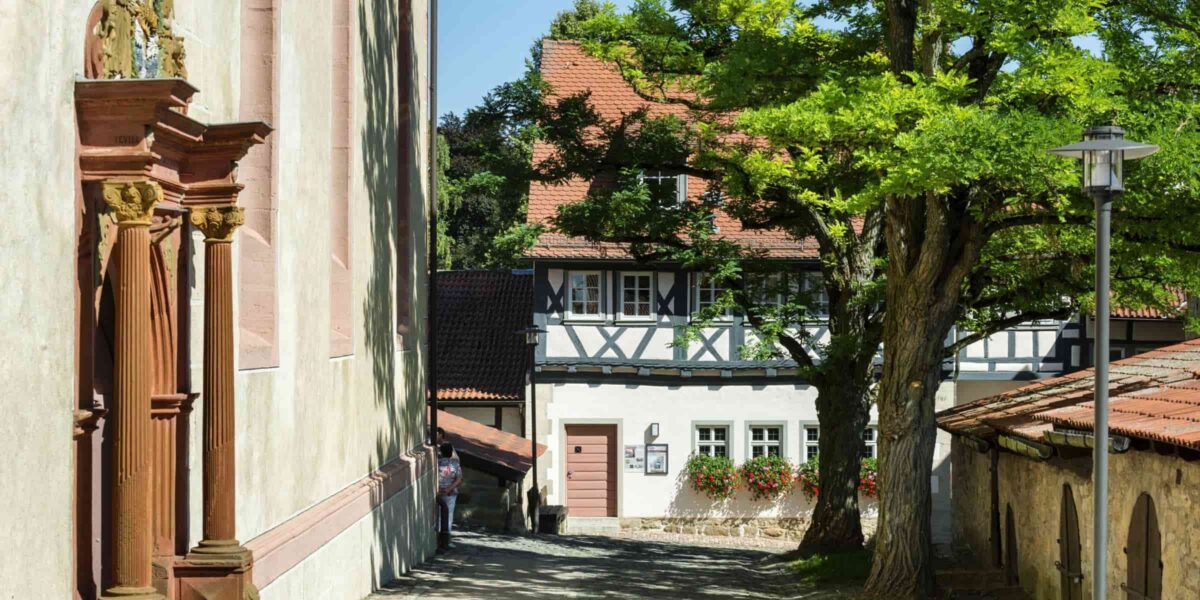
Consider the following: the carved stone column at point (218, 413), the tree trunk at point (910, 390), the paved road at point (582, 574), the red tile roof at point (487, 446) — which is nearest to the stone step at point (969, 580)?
the tree trunk at point (910, 390)

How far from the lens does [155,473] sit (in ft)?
24.3

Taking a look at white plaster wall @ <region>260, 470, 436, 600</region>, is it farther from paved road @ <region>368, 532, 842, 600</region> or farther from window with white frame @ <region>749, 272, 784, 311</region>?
window with white frame @ <region>749, 272, 784, 311</region>

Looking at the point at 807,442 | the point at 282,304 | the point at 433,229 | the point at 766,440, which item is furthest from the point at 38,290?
the point at 807,442

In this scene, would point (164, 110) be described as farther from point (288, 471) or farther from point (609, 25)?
point (609, 25)

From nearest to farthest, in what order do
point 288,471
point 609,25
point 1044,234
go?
point 288,471 < point 1044,234 < point 609,25

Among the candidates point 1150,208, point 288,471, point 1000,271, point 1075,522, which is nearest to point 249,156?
point 288,471

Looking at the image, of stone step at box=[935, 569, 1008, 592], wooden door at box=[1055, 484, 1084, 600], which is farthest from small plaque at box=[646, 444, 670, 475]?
wooden door at box=[1055, 484, 1084, 600]

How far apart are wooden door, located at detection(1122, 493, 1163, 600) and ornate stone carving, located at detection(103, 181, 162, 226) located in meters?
7.89

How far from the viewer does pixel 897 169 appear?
11711mm

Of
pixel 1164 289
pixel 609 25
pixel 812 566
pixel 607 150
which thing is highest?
pixel 609 25

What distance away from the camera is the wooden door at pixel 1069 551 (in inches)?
535

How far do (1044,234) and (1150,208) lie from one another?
4596 millimetres

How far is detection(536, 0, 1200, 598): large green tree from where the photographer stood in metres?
11.7

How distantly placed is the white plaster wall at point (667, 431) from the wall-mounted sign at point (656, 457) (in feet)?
0.37
